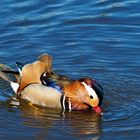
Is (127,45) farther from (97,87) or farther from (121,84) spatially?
(97,87)

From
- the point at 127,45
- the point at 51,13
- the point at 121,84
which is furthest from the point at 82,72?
the point at 51,13

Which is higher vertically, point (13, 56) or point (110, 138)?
point (13, 56)

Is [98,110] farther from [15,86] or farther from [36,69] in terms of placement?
[15,86]

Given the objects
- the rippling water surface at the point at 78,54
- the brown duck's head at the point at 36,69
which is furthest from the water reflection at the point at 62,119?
the brown duck's head at the point at 36,69

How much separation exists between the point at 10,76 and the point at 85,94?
164 cm

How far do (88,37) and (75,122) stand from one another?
13.2ft

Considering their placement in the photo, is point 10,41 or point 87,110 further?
point 10,41

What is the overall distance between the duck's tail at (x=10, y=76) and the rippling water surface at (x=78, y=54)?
20cm

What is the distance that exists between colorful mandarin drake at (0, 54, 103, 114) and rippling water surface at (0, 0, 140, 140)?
166mm

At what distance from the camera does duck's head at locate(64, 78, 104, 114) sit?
10.3 metres

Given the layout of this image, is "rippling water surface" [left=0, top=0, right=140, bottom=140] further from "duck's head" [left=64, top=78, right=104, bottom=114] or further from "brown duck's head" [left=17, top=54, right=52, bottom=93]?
"brown duck's head" [left=17, top=54, right=52, bottom=93]

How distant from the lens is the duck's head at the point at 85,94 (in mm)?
10258

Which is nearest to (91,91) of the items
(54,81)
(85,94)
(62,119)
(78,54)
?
(85,94)

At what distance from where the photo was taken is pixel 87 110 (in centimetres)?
1069
